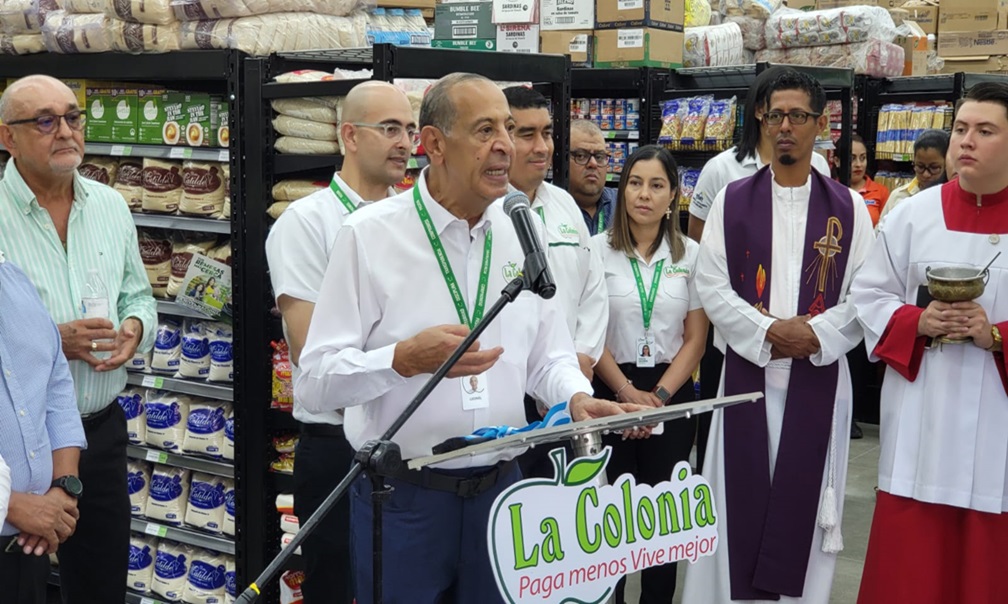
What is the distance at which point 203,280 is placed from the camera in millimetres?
4539

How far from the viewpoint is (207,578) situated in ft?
15.5

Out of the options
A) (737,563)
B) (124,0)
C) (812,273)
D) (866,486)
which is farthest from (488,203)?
(866,486)

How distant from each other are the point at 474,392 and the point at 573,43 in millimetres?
4566

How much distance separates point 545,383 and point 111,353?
67.8 inches

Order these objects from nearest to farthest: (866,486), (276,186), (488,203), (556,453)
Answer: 1. (556,453)
2. (488,203)
3. (276,186)
4. (866,486)

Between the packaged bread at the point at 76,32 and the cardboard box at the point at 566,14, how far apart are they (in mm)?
2687

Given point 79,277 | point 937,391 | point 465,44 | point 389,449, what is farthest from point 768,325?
point 465,44

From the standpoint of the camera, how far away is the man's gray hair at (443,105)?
252 centimetres

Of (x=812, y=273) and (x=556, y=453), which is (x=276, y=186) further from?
(x=556, y=453)

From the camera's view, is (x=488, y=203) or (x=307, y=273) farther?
(x=307, y=273)

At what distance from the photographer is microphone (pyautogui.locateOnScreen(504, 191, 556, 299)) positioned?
2.04m

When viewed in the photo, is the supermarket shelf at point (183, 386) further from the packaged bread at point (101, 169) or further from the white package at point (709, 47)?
A: the white package at point (709, 47)

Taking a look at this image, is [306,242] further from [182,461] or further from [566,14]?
[566,14]

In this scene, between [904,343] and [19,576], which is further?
[904,343]
